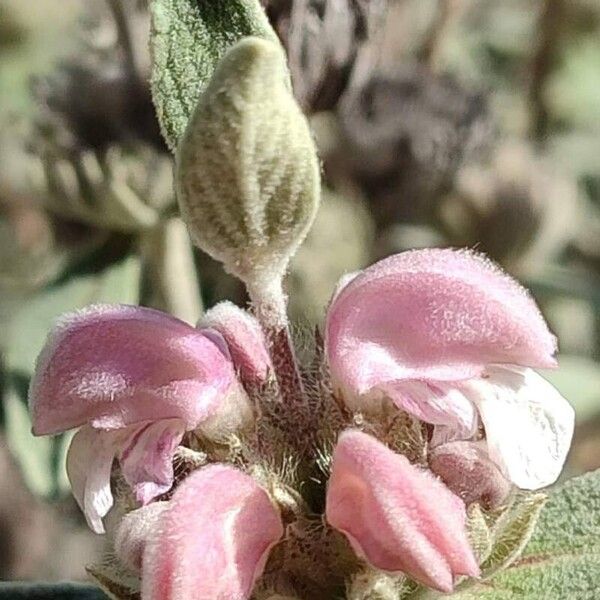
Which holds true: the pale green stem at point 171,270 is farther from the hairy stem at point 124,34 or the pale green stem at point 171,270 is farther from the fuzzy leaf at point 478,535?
the fuzzy leaf at point 478,535

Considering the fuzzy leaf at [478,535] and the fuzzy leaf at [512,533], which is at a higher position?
the fuzzy leaf at [478,535]

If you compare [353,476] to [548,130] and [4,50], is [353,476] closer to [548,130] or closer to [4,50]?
[548,130]

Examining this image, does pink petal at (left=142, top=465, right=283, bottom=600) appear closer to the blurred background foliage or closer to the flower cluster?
the flower cluster

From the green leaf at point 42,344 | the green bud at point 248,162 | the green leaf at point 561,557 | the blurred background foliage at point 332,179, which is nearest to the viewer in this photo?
the green bud at point 248,162

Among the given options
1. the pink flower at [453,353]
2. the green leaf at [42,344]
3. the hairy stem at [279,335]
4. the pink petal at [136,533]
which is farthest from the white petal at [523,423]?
the green leaf at [42,344]

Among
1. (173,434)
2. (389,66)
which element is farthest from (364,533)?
(389,66)

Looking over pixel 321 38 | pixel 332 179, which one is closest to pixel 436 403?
pixel 321 38
